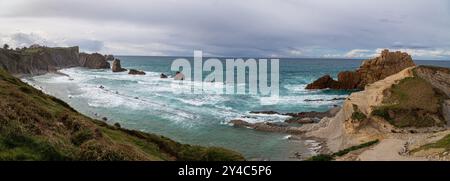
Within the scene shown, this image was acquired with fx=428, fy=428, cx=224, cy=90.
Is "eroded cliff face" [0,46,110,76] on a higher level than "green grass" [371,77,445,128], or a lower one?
higher

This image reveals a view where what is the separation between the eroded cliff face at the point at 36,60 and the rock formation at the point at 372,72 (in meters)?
78.9

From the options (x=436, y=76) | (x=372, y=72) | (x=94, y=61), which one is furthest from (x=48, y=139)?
(x=94, y=61)

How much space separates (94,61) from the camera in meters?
185

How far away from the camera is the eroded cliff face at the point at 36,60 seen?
116m

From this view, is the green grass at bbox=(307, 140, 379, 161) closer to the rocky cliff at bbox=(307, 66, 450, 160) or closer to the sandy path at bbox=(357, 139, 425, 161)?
the sandy path at bbox=(357, 139, 425, 161)

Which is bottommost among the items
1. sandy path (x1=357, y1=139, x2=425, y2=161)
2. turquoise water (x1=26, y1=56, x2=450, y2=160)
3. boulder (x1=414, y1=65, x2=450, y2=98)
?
turquoise water (x1=26, y1=56, x2=450, y2=160)

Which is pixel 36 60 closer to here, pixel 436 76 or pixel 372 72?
pixel 372 72

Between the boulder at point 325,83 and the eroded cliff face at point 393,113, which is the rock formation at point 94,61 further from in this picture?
the eroded cliff face at point 393,113

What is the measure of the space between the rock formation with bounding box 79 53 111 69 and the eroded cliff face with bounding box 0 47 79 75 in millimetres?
3203

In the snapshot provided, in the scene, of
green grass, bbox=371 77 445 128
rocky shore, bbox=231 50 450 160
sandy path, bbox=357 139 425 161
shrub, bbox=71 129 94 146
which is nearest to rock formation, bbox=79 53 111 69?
rocky shore, bbox=231 50 450 160

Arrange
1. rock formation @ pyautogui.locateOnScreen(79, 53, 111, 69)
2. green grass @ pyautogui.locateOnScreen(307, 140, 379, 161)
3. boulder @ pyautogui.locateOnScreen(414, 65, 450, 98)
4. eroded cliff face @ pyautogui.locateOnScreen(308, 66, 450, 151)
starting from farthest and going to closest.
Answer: rock formation @ pyautogui.locateOnScreen(79, 53, 111, 69), boulder @ pyautogui.locateOnScreen(414, 65, 450, 98), eroded cliff face @ pyautogui.locateOnScreen(308, 66, 450, 151), green grass @ pyautogui.locateOnScreen(307, 140, 379, 161)

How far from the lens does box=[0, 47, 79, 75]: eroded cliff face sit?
116 metres
